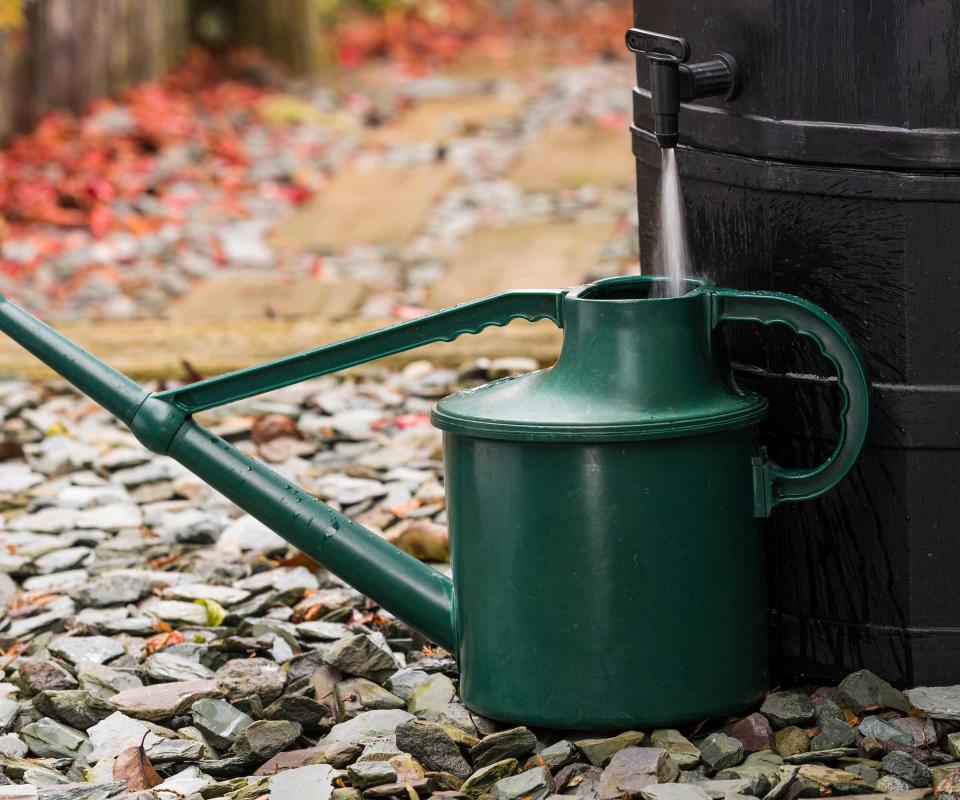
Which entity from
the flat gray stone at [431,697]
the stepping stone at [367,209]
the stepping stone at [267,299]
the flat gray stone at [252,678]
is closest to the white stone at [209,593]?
the flat gray stone at [252,678]

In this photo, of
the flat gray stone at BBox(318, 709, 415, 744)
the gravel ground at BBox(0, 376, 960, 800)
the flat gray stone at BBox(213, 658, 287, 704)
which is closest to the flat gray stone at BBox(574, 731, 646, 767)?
the gravel ground at BBox(0, 376, 960, 800)

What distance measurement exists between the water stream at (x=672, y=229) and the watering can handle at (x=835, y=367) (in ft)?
0.40

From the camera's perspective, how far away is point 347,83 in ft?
28.0

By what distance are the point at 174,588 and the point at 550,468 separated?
0.91 meters

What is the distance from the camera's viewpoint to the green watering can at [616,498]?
1.81 metres

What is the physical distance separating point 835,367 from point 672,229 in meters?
0.32

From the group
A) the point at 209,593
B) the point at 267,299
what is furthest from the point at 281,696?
the point at 267,299

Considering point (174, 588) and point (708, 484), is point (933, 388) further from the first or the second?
point (174, 588)

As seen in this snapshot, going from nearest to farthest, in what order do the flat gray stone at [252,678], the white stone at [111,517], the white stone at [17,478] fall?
the flat gray stone at [252,678] < the white stone at [111,517] < the white stone at [17,478]

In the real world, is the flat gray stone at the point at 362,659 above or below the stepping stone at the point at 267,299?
below

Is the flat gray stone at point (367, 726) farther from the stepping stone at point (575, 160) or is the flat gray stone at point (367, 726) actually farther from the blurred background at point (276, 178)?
the stepping stone at point (575, 160)

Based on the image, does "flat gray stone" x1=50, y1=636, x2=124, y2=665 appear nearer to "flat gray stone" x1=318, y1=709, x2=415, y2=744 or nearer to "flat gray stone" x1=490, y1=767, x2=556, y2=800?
"flat gray stone" x1=318, y1=709, x2=415, y2=744

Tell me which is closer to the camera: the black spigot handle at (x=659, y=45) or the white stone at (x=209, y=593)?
the black spigot handle at (x=659, y=45)

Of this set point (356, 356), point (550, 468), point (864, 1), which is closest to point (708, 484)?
point (550, 468)
